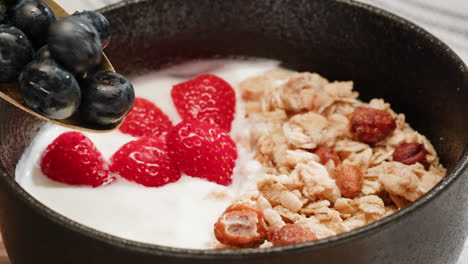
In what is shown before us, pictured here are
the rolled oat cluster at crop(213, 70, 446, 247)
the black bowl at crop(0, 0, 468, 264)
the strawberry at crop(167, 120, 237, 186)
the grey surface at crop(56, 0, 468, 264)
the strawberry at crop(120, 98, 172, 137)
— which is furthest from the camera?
the grey surface at crop(56, 0, 468, 264)

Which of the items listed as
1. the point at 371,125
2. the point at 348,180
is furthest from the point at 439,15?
the point at 348,180

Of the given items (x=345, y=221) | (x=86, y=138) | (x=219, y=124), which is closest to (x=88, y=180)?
(x=86, y=138)

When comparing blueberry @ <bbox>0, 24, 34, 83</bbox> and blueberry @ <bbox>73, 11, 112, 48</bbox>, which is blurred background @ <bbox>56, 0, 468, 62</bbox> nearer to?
blueberry @ <bbox>73, 11, 112, 48</bbox>

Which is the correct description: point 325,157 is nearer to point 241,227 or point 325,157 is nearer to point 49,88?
point 241,227

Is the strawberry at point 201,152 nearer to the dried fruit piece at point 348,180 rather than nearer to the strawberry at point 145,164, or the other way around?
the strawberry at point 145,164

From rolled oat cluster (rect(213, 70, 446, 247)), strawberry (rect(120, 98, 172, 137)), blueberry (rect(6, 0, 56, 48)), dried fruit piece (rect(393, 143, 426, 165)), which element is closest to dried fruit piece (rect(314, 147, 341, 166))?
rolled oat cluster (rect(213, 70, 446, 247))

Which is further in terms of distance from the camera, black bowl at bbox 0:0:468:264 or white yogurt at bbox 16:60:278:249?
white yogurt at bbox 16:60:278:249

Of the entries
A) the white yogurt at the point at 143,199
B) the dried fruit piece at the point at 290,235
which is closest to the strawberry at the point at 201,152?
the white yogurt at the point at 143,199
